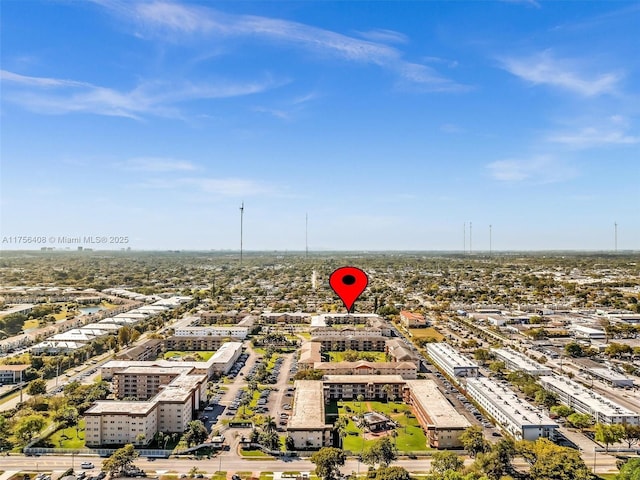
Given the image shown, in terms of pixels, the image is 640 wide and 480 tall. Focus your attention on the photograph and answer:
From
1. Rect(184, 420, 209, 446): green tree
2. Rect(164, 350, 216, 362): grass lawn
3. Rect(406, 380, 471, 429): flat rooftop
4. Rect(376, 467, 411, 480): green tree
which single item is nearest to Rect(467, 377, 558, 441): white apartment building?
Rect(406, 380, 471, 429): flat rooftop

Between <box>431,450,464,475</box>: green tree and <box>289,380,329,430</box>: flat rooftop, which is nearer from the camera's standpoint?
<box>431,450,464,475</box>: green tree

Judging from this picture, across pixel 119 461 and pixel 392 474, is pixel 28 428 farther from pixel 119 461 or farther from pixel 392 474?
pixel 392 474

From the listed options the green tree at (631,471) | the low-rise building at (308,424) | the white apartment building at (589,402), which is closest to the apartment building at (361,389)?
the low-rise building at (308,424)

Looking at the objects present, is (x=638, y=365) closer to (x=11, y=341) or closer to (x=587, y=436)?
(x=587, y=436)

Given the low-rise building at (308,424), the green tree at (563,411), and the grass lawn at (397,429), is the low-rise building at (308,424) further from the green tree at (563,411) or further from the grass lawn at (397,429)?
the green tree at (563,411)

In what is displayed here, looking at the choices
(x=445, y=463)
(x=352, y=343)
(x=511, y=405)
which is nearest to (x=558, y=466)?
(x=445, y=463)

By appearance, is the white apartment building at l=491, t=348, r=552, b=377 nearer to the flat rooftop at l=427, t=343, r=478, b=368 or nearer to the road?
the flat rooftop at l=427, t=343, r=478, b=368
